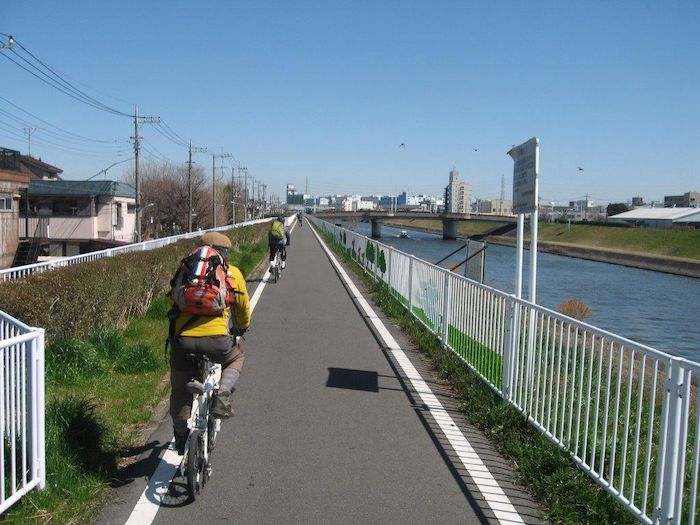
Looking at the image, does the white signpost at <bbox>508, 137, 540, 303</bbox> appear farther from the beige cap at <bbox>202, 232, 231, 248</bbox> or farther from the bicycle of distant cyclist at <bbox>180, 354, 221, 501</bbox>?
the bicycle of distant cyclist at <bbox>180, 354, 221, 501</bbox>

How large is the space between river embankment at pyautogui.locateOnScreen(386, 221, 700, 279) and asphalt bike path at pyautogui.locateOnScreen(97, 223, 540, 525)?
4629cm

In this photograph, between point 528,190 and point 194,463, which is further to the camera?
point 528,190

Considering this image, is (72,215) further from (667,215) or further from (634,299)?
(667,215)

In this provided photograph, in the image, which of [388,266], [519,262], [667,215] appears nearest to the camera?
[519,262]

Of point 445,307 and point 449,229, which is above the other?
point 445,307

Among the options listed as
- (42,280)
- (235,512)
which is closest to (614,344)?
(235,512)

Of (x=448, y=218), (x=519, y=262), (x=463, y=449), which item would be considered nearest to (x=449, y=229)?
(x=448, y=218)

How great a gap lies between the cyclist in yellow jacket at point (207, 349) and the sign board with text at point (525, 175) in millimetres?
3600

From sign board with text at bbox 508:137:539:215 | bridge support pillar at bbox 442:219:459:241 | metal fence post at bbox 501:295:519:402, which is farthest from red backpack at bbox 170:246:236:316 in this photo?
bridge support pillar at bbox 442:219:459:241

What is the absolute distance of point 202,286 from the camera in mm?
4168

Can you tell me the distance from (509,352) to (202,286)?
10.2 feet

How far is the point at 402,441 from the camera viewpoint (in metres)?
5.30

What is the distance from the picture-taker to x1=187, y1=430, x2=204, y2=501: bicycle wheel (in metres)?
3.98

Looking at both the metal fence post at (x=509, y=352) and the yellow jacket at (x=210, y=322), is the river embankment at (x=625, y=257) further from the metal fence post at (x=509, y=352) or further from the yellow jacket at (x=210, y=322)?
the yellow jacket at (x=210, y=322)
